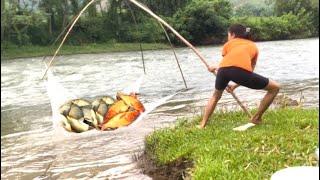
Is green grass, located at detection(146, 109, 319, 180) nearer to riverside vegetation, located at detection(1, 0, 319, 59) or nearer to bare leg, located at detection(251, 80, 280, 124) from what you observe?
bare leg, located at detection(251, 80, 280, 124)

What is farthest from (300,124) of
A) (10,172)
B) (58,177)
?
(10,172)

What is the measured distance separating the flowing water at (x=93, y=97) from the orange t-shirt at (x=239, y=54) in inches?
72.7

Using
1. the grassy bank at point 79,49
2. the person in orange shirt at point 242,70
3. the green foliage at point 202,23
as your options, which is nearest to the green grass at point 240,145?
the person in orange shirt at point 242,70

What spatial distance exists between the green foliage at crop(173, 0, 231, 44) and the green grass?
37746 millimetres

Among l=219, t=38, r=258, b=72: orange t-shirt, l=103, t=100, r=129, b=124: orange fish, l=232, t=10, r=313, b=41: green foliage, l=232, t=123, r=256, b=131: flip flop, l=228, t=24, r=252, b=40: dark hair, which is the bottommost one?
l=232, t=10, r=313, b=41: green foliage

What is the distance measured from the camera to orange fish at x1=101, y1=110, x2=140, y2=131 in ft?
28.8

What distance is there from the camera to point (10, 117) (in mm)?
12797

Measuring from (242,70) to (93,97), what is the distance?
30.8 ft

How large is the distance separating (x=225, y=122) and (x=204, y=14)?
3929cm

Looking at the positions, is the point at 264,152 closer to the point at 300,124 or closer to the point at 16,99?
the point at 300,124

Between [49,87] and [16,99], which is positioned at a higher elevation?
[49,87]

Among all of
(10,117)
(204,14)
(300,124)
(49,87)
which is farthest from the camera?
(204,14)

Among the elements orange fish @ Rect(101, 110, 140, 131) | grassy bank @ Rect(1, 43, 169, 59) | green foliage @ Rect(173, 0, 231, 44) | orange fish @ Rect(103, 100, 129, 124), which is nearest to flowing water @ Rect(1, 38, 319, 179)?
orange fish @ Rect(101, 110, 140, 131)

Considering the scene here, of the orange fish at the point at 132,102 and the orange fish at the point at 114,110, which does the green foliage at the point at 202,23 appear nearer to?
the orange fish at the point at 132,102
